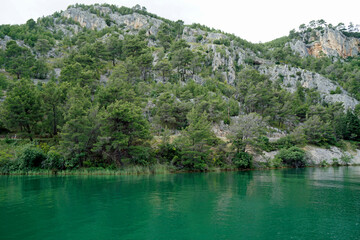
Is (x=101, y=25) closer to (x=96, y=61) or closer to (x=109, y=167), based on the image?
(x=96, y=61)

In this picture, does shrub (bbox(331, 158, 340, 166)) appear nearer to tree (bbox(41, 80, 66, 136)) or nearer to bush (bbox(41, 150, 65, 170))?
bush (bbox(41, 150, 65, 170))

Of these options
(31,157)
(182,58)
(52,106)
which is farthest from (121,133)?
(182,58)

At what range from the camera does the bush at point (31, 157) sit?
37938 millimetres

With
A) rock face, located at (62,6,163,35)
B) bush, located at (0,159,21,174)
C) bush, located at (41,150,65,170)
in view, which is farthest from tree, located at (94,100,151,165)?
rock face, located at (62,6,163,35)

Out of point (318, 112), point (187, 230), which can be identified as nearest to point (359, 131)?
point (318, 112)

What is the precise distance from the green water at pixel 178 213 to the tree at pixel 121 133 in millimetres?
13654

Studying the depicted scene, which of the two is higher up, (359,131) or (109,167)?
(359,131)

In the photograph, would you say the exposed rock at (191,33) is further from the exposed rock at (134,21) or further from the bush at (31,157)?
the bush at (31,157)

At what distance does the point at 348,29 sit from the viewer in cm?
16812

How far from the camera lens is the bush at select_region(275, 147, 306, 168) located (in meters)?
52.0

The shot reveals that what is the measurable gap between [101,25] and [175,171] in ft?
437

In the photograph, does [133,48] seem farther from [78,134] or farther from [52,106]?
[78,134]

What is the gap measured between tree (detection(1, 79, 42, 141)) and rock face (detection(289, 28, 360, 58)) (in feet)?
486

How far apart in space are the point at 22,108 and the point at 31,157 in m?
10.1
